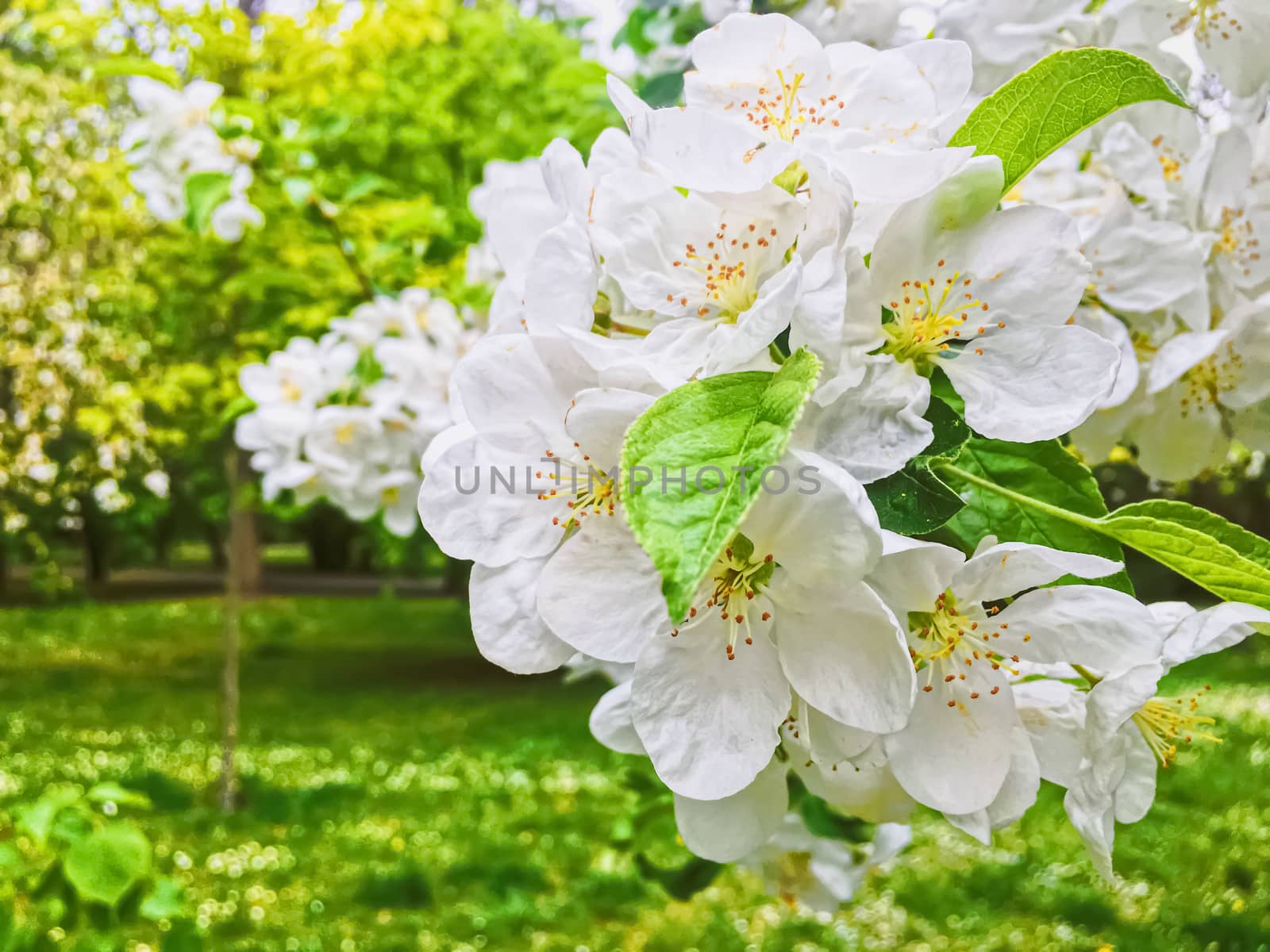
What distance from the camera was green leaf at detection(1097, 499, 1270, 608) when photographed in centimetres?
60

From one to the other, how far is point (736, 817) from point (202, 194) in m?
1.84

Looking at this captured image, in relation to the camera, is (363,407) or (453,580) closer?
(363,407)

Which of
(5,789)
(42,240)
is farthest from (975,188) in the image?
(42,240)

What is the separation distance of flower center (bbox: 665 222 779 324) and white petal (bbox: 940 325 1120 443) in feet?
0.47

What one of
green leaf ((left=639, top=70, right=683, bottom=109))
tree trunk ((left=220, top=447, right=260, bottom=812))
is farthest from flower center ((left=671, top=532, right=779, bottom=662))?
tree trunk ((left=220, top=447, right=260, bottom=812))

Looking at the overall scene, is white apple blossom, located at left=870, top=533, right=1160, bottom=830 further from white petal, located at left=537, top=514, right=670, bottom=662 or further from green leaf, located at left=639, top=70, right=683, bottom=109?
green leaf, located at left=639, top=70, right=683, bottom=109

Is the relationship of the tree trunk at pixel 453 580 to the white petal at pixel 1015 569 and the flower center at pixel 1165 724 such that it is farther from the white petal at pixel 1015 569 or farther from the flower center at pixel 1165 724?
the white petal at pixel 1015 569

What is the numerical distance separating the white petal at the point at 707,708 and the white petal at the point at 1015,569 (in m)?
0.14

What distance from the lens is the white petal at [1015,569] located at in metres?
0.61

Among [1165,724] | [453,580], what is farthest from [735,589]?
[453,580]

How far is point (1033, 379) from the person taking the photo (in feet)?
2.14

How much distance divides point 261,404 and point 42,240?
23.3ft

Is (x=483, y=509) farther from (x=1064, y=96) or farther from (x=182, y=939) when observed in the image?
(x=182, y=939)

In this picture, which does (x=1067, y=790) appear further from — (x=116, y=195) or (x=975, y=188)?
(x=116, y=195)
